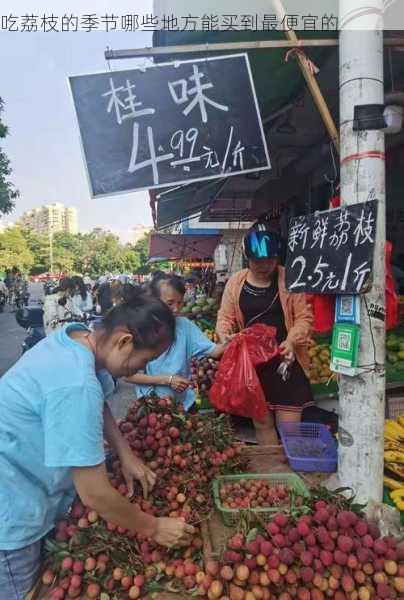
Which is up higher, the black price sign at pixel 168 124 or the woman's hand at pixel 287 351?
the black price sign at pixel 168 124

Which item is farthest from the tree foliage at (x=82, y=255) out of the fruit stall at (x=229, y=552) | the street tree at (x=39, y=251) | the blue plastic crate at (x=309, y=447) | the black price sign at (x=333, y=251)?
the fruit stall at (x=229, y=552)

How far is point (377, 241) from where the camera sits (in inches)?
70.6

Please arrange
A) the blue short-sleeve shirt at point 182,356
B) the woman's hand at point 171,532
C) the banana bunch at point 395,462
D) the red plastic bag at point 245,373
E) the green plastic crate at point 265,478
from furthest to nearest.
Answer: the blue short-sleeve shirt at point 182,356
the red plastic bag at point 245,373
the banana bunch at point 395,462
the green plastic crate at point 265,478
the woman's hand at point 171,532

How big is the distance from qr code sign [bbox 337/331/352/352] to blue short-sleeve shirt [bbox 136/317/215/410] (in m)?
1.16

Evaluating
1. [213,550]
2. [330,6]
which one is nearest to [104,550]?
[213,550]

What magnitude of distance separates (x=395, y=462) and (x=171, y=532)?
1511 millimetres

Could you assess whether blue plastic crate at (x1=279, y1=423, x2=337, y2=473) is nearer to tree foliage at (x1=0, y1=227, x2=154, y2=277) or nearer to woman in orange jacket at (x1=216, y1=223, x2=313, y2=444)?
woman in orange jacket at (x1=216, y1=223, x2=313, y2=444)

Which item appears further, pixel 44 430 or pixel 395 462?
pixel 395 462

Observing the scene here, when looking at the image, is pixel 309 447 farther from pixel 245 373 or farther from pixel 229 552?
pixel 229 552

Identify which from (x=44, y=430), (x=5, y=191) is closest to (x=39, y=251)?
(x=5, y=191)

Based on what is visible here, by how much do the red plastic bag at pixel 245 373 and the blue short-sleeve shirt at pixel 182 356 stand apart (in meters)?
0.29

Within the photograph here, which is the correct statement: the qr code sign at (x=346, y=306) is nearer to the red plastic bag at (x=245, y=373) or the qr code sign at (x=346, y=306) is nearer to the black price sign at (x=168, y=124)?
the red plastic bag at (x=245, y=373)

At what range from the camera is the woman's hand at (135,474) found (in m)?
1.64

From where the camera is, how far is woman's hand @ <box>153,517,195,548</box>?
1.46 meters
